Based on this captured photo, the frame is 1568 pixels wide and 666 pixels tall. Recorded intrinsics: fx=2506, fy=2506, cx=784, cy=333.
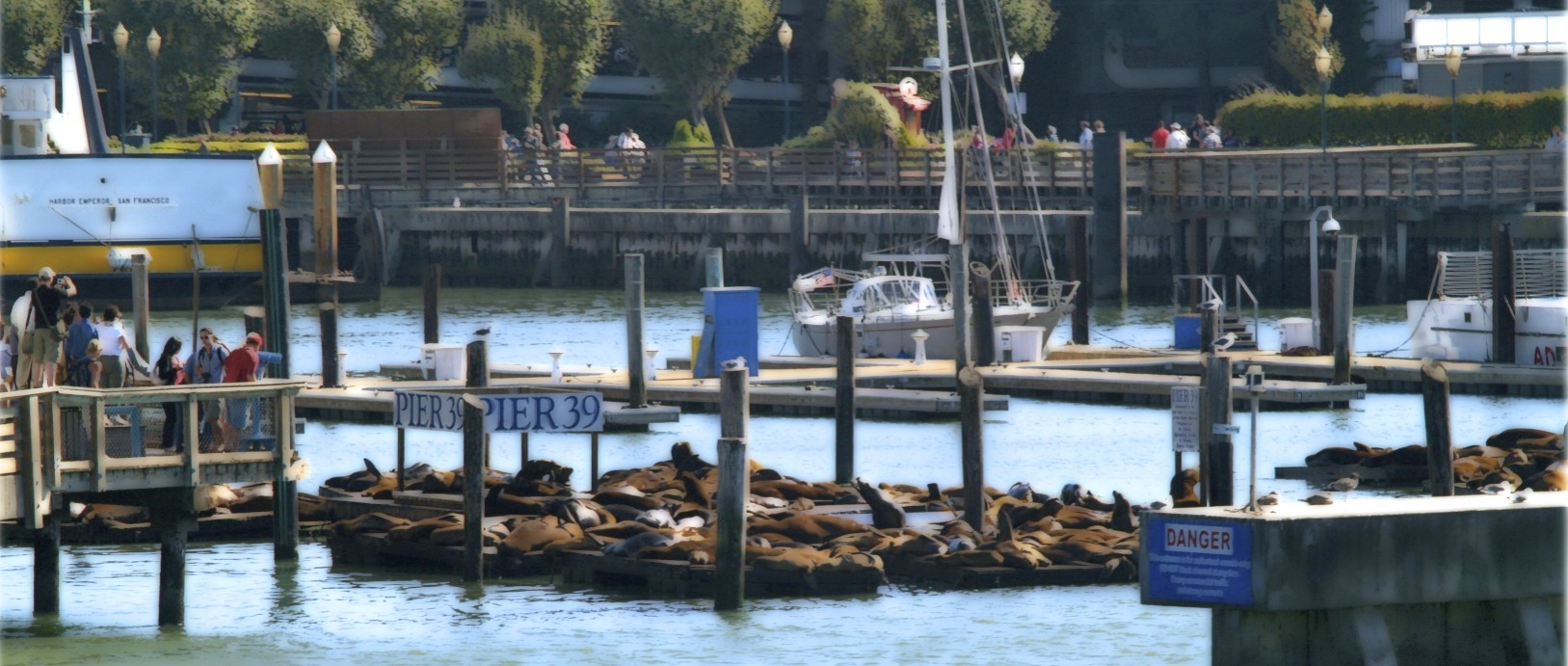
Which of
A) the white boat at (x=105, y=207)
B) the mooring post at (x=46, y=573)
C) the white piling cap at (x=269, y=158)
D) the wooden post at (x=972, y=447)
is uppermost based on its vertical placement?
the white piling cap at (x=269, y=158)

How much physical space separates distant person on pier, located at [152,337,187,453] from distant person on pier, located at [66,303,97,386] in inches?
28.5

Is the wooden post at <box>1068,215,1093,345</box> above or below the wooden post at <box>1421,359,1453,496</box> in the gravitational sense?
above

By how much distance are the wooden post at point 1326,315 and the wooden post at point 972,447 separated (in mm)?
15346

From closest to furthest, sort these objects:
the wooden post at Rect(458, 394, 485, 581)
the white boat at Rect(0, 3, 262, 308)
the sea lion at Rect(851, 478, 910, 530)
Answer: the wooden post at Rect(458, 394, 485, 581), the sea lion at Rect(851, 478, 910, 530), the white boat at Rect(0, 3, 262, 308)

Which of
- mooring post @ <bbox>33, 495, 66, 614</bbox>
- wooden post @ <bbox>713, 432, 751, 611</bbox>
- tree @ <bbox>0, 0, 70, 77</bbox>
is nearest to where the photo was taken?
wooden post @ <bbox>713, 432, 751, 611</bbox>

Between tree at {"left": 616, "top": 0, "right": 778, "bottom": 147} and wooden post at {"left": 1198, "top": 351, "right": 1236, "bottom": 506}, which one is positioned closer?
wooden post at {"left": 1198, "top": 351, "right": 1236, "bottom": 506}

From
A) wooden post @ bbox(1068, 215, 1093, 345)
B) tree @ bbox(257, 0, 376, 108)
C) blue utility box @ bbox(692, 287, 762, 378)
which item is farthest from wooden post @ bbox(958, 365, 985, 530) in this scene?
tree @ bbox(257, 0, 376, 108)

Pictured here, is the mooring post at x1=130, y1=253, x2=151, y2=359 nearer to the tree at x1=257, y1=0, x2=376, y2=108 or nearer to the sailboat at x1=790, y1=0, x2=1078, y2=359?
the sailboat at x1=790, y1=0, x2=1078, y2=359

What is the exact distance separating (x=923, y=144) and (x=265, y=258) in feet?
138

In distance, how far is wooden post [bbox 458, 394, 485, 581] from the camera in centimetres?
2083

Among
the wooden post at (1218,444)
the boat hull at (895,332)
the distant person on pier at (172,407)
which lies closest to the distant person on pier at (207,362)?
the distant person on pier at (172,407)

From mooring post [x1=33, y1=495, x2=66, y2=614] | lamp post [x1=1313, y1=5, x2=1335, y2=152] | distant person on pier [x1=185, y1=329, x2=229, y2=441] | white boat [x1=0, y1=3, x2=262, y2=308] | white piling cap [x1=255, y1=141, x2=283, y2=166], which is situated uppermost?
lamp post [x1=1313, y1=5, x2=1335, y2=152]

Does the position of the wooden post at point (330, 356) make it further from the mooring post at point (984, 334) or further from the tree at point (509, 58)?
the tree at point (509, 58)

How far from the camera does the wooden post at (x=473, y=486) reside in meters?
20.8
